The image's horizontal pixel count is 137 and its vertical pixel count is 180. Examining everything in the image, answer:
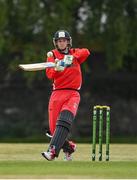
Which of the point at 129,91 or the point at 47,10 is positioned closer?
the point at 47,10

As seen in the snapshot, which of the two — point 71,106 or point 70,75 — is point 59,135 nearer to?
point 71,106

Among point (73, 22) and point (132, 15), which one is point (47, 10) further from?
point (132, 15)

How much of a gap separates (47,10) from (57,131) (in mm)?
19454

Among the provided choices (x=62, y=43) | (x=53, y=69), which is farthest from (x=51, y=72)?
(x=62, y=43)

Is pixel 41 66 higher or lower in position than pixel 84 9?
lower

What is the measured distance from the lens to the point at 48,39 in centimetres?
3158

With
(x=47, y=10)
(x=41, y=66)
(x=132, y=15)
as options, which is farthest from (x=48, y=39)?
(x=41, y=66)

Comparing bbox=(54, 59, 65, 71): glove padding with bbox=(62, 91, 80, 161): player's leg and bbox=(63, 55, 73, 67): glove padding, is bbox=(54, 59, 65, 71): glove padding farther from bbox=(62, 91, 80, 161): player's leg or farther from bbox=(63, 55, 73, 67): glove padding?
bbox=(62, 91, 80, 161): player's leg

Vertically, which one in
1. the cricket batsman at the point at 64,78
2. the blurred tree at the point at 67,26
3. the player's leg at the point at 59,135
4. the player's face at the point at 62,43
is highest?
the blurred tree at the point at 67,26

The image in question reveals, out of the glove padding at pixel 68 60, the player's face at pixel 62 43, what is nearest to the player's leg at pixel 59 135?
the glove padding at pixel 68 60

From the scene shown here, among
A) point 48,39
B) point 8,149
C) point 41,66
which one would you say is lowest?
point 8,149

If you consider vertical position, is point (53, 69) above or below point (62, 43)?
below

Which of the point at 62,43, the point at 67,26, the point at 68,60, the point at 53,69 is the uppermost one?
the point at 67,26

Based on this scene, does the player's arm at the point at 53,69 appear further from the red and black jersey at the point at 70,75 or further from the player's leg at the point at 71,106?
the player's leg at the point at 71,106
